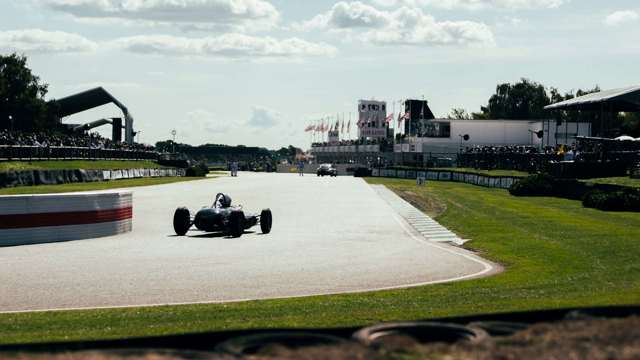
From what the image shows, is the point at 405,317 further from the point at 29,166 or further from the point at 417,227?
the point at 29,166

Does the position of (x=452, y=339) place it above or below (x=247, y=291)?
above

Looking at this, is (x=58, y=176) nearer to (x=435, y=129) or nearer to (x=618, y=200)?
(x=618, y=200)

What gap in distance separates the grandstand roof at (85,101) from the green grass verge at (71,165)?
22.4 m

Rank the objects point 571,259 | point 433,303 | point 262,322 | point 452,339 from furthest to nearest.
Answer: point 571,259 → point 433,303 → point 262,322 → point 452,339

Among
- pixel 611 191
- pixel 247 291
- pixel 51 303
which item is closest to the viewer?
pixel 51 303

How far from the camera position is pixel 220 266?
17.0 m

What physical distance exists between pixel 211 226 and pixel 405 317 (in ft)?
44.6

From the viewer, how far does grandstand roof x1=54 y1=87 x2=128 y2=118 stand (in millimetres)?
98281

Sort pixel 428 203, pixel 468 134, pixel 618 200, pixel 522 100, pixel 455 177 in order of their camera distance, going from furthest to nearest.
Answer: pixel 522 100
pixel 468 134
pixel 455 177
pixel 428 203
pixel 618 200

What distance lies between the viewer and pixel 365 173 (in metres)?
96.2

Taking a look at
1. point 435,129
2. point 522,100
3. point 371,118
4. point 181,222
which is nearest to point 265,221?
point 181,222

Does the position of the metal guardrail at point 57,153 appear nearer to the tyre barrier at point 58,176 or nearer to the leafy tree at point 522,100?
the tyre barrier at point 58,176

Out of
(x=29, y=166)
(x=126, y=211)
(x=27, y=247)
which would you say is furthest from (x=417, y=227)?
(x=29, y=166)

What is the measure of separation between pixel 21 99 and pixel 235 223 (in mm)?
88023
